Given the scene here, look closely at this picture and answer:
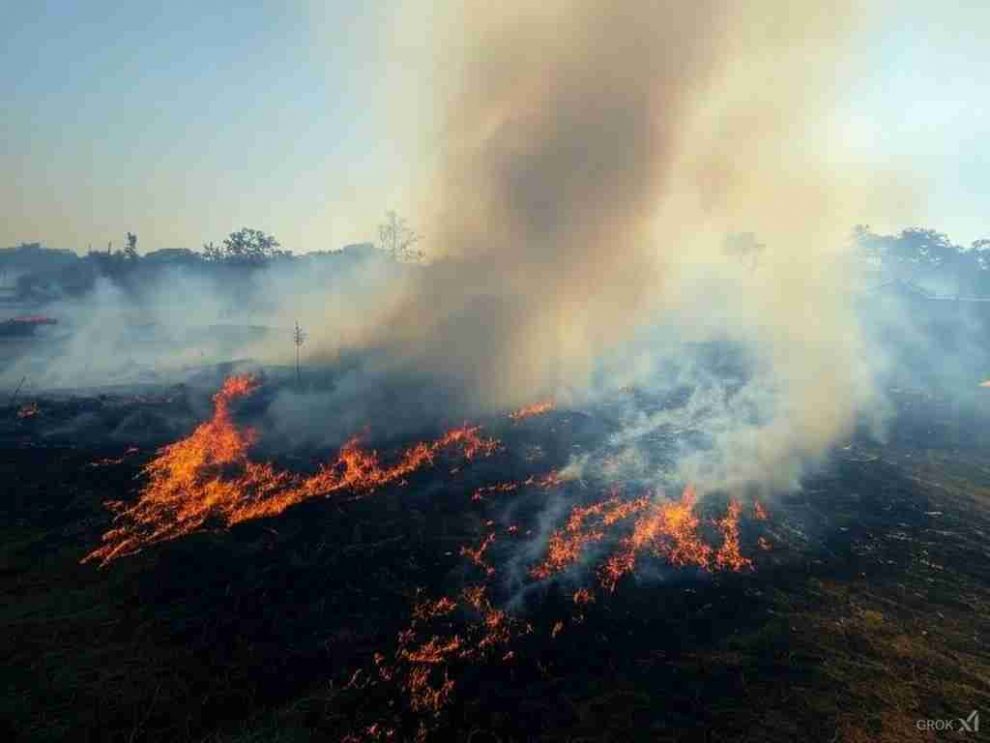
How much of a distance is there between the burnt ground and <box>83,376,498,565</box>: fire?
3.72 ft

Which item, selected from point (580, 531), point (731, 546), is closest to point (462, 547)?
point (580, 531)

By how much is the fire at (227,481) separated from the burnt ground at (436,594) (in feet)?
3.72

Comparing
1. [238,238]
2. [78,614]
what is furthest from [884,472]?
[238,238]

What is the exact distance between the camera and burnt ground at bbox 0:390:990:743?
14344 millimetres

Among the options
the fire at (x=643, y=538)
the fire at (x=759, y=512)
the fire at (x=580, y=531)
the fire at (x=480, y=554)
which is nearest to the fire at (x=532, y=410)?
the fire at (x=643, y=538)

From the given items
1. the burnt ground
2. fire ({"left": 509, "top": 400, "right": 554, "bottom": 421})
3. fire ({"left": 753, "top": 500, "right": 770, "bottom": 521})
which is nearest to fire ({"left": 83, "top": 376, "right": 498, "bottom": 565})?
the burnt ground

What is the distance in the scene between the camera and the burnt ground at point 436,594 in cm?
1434

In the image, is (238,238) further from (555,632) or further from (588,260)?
(555,632)

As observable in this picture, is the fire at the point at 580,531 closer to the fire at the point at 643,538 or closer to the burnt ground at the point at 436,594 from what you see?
the fire at the point at 643,538

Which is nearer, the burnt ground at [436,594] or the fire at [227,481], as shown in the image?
the burnt ground at [436,594]

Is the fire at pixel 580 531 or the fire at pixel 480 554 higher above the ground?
the fire at pixel 480 554

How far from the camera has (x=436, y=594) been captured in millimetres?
19703

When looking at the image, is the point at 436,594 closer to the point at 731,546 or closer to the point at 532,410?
the point at 731,546

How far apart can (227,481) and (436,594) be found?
563 inches
